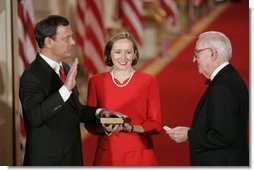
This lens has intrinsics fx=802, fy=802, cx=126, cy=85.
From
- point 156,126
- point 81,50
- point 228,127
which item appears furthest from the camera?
point 81,50

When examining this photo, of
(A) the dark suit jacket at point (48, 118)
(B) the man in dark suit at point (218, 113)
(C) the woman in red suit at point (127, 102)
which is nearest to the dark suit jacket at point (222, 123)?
(B) the man in dark suit at point (218, 113)

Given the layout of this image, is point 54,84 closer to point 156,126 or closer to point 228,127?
point 156,126

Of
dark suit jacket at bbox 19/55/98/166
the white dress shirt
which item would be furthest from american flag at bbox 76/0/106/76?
the white dress shirt

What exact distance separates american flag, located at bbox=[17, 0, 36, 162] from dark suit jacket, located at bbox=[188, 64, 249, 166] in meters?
1.25

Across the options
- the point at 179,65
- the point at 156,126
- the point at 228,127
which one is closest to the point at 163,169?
the point at 156,126

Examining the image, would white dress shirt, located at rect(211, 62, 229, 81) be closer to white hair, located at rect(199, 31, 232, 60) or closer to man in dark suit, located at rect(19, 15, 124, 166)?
white hair, located at rect(199, 31, 232, 60)

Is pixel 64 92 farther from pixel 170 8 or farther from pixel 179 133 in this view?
pixel 170 8

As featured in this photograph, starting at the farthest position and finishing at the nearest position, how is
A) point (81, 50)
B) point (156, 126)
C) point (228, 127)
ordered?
1. point (81, 50)
2. point (156, 126)
3. point (228, 127)

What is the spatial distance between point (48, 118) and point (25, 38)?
797mm

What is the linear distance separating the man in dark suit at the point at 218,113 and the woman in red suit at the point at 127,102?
25cm

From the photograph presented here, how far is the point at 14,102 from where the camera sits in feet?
18.4

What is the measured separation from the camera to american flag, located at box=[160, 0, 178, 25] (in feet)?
20.2

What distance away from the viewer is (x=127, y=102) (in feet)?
17.5

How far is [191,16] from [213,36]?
1059 millimetres
